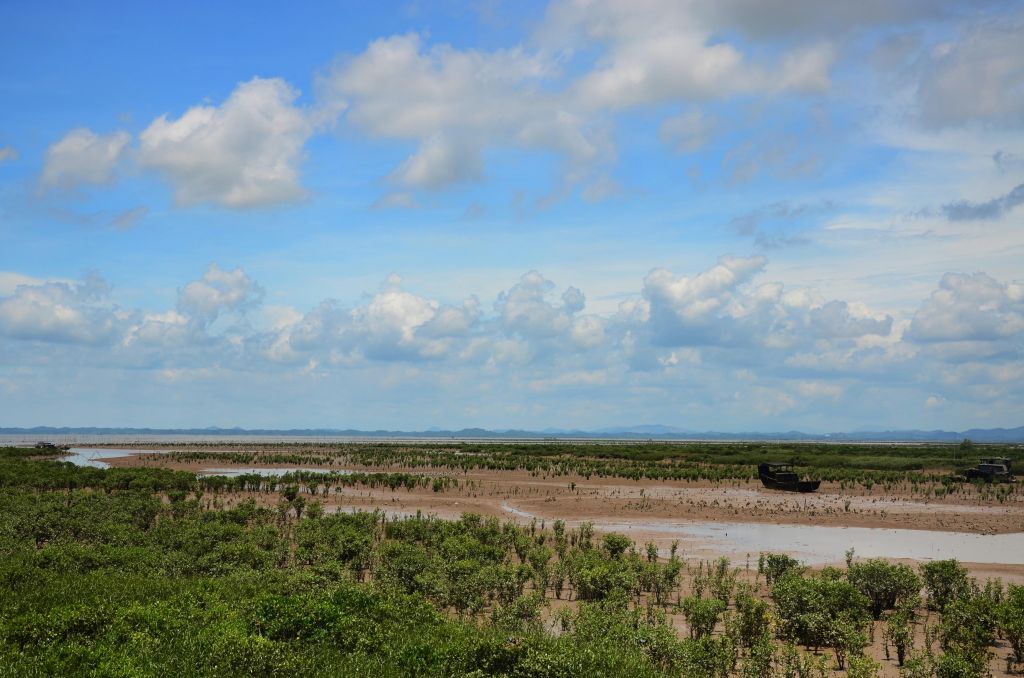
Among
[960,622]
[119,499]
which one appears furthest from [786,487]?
[119,499]

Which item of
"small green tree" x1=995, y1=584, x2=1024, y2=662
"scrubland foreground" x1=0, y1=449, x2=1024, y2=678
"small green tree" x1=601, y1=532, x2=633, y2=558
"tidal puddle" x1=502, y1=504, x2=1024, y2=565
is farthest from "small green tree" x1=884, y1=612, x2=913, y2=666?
"tidal puddle" x1=502, y1=504, x2=1024, y2=565

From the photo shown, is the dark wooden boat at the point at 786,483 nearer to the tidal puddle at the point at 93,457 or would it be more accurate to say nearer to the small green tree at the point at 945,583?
the small green tree at the point at 945,583

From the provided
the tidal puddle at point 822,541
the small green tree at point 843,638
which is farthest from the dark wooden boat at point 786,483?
the small green tree at point 843,638

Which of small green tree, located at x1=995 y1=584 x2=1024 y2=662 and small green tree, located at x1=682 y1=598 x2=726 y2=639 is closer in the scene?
small green tree, located at x1=995 y1=584 x2=1024 y2=662

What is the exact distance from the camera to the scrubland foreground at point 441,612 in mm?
10945

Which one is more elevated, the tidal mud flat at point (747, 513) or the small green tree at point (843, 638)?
the small green tree at point (843, 638)

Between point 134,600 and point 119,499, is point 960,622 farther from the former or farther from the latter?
point 119,499

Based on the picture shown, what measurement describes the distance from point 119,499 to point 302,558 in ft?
40.0

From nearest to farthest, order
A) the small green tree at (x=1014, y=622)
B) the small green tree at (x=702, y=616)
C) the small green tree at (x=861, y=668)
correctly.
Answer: the small green tree at (x=861, y=668), the small green tree at (x=1014, y=622), the small green tree at (x=702, y=616)

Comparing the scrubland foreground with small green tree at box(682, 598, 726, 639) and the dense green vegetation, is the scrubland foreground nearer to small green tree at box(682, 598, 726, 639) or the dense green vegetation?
small green tree at box(682, 598, 726, 639)

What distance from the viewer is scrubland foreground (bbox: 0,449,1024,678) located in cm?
1095

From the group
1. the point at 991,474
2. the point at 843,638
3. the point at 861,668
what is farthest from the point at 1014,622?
the point at 991,474

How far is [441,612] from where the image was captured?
1517 cm

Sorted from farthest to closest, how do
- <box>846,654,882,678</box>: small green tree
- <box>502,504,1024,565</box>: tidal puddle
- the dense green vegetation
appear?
1. the dense green vegetation
2. <box>502,504,1024,565</box>: tidal puddle
3. <box>846,654,882,678</box>: small green tree
